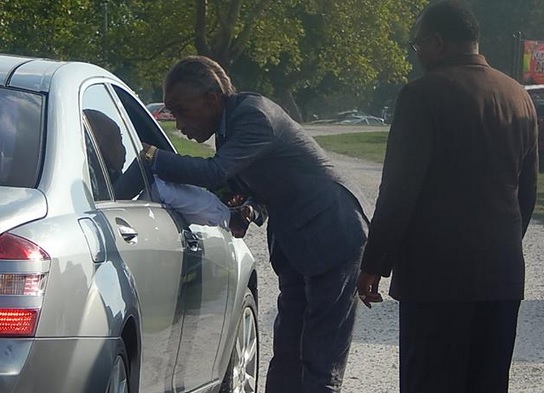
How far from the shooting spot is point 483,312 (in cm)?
468

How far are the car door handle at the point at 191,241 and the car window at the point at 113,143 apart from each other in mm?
249

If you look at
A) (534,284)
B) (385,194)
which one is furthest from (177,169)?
(534,284)

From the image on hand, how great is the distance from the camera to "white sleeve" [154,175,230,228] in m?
5.48

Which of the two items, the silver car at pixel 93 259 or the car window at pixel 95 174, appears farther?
the car window at pixel 95 174

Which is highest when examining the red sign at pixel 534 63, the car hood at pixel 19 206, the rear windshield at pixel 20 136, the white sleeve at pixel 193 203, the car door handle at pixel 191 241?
the rear windshield at pixel 20 136

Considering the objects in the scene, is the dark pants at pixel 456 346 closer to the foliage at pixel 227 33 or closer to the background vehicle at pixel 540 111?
the background vehicle at pixel 540 111

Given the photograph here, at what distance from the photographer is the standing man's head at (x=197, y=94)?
5418 mm

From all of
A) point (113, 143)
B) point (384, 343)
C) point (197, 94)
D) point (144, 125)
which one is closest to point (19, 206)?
point (113, 143)

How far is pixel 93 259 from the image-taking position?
13.6 ft

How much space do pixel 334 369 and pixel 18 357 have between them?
7.28 ft

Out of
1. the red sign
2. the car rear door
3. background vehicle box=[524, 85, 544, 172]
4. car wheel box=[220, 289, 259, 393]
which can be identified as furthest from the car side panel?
the red sign

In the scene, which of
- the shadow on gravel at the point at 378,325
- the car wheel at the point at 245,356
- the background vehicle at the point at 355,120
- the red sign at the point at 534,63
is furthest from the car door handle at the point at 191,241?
the background vehicle at the point at 355,120

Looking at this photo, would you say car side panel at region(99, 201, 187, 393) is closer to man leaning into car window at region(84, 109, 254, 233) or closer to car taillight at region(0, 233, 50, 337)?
man leaning into car window at region(84, 109, 254, 233)

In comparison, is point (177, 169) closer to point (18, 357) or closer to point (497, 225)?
point (497, 225)
